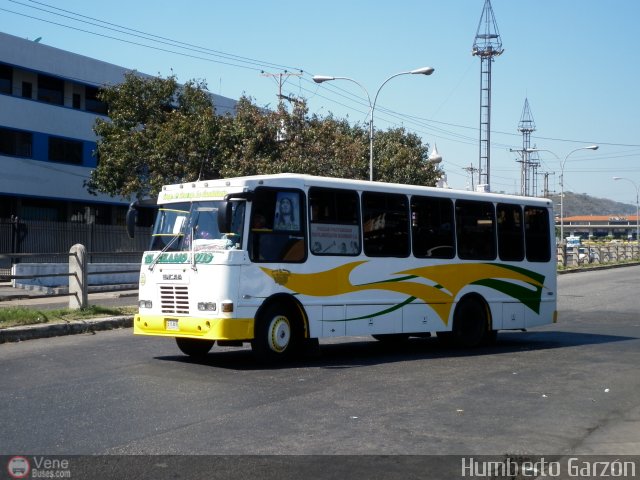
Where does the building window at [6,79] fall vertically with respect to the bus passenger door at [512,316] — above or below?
above

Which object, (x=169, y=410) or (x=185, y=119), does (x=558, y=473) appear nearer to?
(x=169, y=410)

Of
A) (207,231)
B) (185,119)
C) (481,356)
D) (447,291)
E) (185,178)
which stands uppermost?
(185,119)

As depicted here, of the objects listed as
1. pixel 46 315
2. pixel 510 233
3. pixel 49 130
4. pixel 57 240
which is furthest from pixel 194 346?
pixel 49 130

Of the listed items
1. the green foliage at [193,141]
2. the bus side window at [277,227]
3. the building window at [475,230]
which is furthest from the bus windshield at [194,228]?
the green foliage at [193,141]

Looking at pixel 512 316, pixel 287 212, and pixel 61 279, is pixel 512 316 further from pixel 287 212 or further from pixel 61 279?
pixel 61 279

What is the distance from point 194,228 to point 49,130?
34534 mm

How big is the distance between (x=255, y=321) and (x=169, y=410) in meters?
3.50

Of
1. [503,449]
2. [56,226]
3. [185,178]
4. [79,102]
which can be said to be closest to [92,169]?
[79,102]

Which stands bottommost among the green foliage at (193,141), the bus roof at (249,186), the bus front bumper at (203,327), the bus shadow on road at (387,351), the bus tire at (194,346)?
the bus shadow on road at (387,351)

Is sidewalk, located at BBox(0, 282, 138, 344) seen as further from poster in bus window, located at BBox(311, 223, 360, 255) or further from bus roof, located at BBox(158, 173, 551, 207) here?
poster in bus window, located at BBox(311, 223, 360, 255)

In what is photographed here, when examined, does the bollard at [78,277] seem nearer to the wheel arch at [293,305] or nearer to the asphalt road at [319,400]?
the asphalt road at [319,400]

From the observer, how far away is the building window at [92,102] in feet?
156

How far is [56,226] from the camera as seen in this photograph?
3294 cm

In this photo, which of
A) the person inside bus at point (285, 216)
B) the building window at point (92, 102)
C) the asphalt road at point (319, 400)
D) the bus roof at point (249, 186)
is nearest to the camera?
the asphalt road at point (319, 400)
